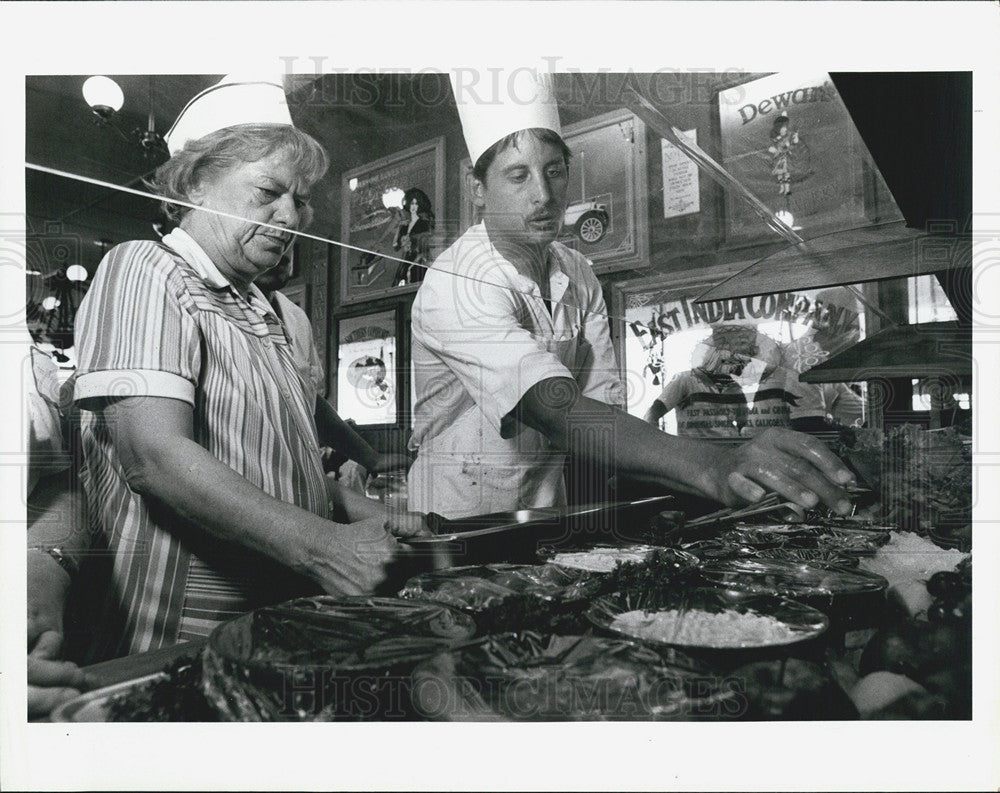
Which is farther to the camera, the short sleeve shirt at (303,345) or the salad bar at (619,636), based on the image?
the short sleeve shirt at (303,345)

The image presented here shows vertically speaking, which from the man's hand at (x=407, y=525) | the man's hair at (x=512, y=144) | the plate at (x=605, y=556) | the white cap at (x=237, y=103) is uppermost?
the white cap at (x=237, y=103)

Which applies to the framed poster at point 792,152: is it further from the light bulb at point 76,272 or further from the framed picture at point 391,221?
the light bulb at point 76,272

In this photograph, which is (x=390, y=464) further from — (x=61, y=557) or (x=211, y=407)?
(x=61, y=557)

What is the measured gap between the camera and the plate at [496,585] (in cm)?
141

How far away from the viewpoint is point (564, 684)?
1415mm

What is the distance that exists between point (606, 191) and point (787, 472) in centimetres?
68

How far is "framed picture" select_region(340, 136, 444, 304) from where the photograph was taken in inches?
59.2

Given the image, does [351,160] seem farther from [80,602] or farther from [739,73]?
[80,602]

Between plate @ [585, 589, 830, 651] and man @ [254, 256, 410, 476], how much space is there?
0.52m

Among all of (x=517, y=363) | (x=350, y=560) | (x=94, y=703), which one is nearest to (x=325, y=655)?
(x=350, y=560)

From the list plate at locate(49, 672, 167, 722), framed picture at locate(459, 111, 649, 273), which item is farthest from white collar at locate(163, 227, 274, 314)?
plate at locate(49, 672, 167, 722)

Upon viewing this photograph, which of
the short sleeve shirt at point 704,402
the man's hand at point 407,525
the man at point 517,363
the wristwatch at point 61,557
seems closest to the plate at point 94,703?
the wristwatch at point 61,557

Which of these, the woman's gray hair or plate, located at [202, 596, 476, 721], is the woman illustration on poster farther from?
plate, located at [202, 596, 476, 721]

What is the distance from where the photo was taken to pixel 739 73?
1508 millimetres
